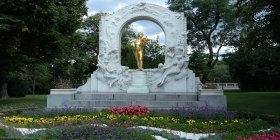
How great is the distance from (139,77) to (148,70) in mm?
613

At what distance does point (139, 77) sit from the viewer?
59.0ft

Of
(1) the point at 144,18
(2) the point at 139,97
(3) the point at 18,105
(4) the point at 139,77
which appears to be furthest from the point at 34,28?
(2) the point at 139,97

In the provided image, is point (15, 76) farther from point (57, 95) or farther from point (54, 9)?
point (57, 95)

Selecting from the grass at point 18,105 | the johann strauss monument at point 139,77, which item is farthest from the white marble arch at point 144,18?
the grass at point 18,105

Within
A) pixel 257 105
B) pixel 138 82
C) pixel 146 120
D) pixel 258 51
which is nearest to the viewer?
pixel 146 120

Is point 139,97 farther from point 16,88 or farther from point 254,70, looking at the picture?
point 254,70

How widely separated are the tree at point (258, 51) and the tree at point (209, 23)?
194 centimetres

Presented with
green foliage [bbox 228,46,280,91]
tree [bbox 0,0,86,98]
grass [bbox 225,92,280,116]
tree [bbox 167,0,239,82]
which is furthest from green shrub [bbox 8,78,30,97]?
green foliage [bbox 228,46,280,91]

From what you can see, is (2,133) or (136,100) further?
(136,100)

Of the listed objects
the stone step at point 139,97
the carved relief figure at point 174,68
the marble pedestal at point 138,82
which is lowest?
the stone step at point 139,97

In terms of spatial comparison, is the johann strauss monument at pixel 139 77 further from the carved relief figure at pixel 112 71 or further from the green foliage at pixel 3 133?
the green foliage at pixel 3 133

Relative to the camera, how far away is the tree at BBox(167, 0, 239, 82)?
115 feet

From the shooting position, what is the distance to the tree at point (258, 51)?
16.1 m

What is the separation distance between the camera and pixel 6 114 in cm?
1402
